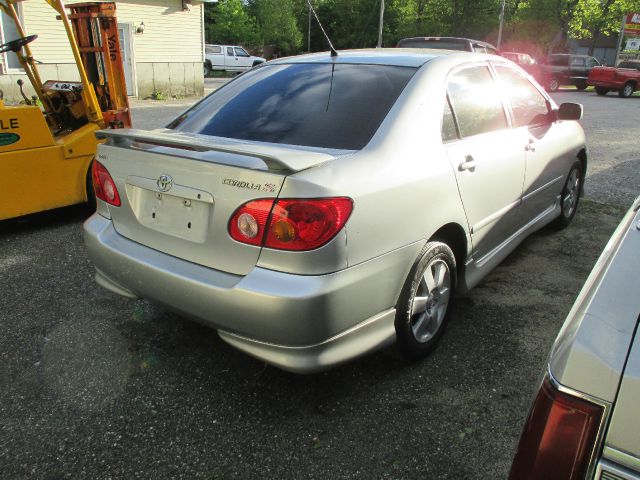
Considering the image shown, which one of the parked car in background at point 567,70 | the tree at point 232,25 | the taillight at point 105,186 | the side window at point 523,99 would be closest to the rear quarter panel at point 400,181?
the side window at point 523,99

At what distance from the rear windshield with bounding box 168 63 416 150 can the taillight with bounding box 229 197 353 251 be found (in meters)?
0.51

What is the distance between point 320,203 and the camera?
223cm

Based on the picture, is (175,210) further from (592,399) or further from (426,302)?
(592,399)

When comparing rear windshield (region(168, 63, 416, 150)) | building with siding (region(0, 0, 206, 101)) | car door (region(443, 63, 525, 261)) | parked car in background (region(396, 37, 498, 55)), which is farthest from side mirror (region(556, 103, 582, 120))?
building with siding (region(0, 0, 206, 101))

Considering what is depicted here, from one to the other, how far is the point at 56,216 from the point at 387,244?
14.7ft

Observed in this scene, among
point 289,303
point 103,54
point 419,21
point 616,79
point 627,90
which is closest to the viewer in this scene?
point 289,303

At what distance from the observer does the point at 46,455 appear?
2350 millimetres

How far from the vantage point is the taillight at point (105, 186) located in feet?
9.57

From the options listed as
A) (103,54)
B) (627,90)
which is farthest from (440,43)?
(627,90)

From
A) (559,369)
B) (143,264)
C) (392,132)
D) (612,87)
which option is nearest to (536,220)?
(392,132)

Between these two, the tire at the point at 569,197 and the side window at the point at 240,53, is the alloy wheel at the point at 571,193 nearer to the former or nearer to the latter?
the tire at the point at 569,197

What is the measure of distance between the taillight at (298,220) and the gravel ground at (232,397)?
91 cm

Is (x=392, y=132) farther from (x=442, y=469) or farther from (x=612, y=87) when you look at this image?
(x=612, y=87)

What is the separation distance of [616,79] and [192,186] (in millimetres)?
26751
